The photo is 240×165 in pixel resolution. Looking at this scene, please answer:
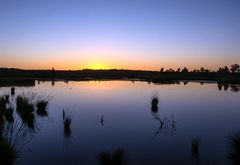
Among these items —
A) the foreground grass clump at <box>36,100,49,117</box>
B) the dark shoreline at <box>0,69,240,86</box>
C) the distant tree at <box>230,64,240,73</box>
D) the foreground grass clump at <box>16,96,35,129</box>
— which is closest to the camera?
the foreground grass clump at <box>16,96,35,129</box>

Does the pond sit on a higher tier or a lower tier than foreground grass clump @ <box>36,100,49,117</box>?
lower

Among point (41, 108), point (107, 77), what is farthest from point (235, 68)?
point (41, 108)

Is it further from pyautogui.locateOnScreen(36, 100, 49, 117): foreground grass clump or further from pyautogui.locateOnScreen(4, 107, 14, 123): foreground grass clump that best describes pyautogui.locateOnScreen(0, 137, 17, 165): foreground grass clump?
pyautogui.locateOnScreen(36, 100, 49, 117): foreground grass clump

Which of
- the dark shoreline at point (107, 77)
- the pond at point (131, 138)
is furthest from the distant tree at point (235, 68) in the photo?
the pond at point (131, 138)

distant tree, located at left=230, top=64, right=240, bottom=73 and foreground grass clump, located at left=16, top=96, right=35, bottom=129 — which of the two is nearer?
foreground grass clump, located at left=16, top=96, right=35, bottom=129

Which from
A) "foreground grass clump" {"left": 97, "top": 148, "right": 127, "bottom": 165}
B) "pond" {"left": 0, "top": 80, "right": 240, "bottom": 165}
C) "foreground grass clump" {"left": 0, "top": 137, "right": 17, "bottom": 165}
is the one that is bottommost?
"pond" {"left": 0, "top": 80, "right": 240, "bottom": 165}

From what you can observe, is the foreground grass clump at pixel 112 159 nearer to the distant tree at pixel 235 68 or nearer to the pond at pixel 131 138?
the pond at pixel 131 138

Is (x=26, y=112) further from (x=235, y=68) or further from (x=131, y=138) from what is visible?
(x=235, y=68)

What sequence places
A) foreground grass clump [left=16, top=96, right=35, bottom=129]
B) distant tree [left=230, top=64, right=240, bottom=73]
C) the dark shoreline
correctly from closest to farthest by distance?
foreground grass clump [left=16, top=96, right=35, bottom=129] → the dark shoreline → distant tree [left=230, top=64, right=240, bottom=73]

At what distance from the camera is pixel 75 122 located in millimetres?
13219

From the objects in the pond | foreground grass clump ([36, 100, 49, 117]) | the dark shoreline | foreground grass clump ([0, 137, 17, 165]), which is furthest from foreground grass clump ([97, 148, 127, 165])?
the dark shoreline

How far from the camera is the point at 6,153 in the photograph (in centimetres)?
623

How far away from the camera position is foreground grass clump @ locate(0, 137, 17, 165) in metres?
6.17

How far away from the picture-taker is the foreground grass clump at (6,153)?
20.2 ft
